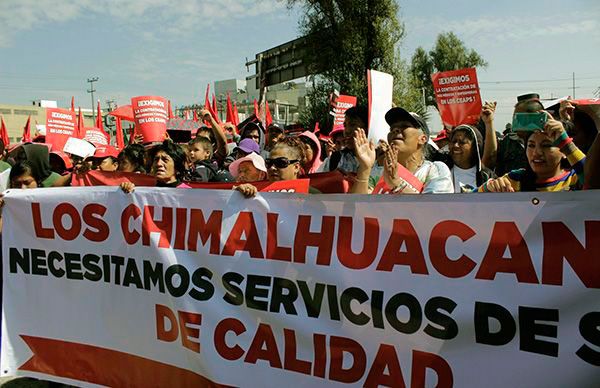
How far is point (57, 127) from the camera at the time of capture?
6977mm

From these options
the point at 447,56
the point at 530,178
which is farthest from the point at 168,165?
the point at 447,56

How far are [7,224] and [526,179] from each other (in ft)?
10.8

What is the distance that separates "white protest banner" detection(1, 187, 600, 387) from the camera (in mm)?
1995

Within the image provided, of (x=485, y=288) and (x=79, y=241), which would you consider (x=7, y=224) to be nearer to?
(x=79, y=241)

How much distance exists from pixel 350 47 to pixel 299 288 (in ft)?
70.1

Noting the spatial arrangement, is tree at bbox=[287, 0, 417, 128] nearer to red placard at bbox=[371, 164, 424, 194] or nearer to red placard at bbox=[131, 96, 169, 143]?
red placard at bbox=[131, 96, 169, 143]

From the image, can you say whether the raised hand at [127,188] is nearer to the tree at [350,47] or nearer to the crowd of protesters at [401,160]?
the crowd of protesters at [401,160]

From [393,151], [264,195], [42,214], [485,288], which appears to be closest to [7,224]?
[42,214]

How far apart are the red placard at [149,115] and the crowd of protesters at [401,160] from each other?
0.94m

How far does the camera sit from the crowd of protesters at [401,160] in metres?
2.61

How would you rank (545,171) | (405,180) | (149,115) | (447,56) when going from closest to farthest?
1. (545,171)
2. (405,180)
3. (149,115)
4. (447,56)

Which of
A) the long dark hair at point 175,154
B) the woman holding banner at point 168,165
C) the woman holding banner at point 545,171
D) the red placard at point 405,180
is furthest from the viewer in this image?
the long dark hair at point 175,154

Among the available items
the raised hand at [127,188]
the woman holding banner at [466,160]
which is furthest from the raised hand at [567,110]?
the raised hand at [127,188]

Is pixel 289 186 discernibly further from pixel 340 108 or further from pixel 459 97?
pixel 340 108
